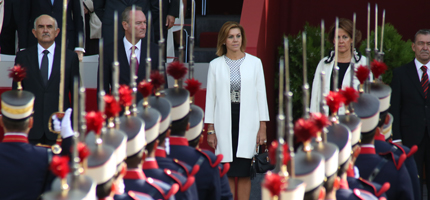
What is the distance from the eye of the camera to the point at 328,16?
9297 mm

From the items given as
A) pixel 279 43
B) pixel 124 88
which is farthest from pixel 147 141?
pixel 279 43

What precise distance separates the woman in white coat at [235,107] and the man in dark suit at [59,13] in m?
1.75

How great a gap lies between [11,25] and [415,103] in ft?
13.7

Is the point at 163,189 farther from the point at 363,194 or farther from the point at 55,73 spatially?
the point at 55,73

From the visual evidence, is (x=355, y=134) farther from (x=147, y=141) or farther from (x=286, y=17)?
(x=286, y=17)

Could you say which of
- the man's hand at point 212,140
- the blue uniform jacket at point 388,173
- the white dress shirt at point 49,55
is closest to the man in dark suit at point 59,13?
the white dress shirt at point 49,55

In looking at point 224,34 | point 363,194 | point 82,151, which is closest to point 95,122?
point 82,151

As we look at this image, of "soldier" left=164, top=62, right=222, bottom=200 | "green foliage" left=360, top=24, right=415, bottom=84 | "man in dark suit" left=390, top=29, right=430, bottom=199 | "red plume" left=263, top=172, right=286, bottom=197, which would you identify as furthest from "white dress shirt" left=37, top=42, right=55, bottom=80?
"green foliage" left=360, top=24, right=415, bottom=84

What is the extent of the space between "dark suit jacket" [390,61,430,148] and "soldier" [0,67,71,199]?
335 centimetres

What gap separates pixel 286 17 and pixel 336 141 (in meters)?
6.36

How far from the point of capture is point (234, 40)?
5.52 meters

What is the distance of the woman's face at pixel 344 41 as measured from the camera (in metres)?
5.40

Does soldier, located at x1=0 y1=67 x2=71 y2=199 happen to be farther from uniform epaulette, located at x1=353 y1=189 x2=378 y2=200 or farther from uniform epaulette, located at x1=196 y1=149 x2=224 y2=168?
uniform epaulette, located at x1=353 y1=189 x2=378 y2=200

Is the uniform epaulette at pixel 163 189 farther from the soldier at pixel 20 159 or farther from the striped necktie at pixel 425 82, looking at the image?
the striped necktie at pixel 425 82
